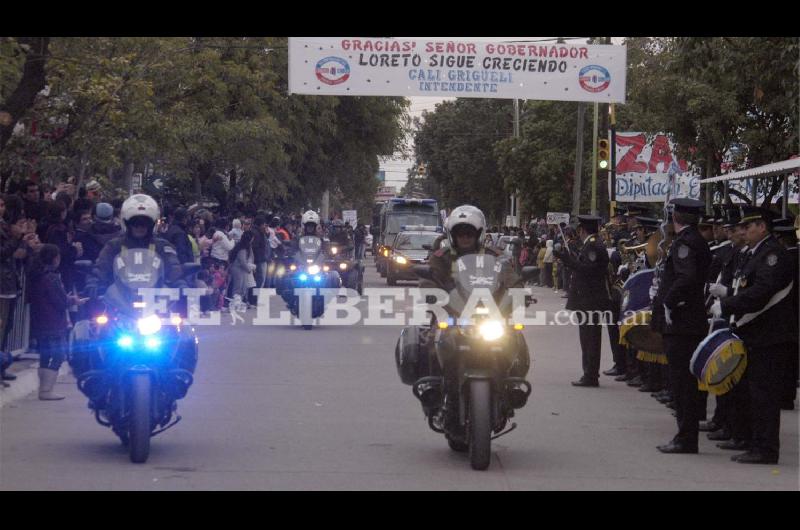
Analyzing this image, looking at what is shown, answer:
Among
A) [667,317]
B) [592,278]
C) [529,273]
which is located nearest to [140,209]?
[529,273]

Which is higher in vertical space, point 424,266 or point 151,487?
point 424,266

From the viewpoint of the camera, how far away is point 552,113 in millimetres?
50625

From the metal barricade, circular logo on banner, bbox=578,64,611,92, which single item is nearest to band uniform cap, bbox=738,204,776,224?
the metal barricade

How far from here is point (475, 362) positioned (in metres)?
8.79

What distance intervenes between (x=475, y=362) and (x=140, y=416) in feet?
7.30

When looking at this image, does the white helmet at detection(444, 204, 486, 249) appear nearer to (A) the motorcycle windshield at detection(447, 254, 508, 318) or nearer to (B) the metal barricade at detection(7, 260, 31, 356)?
(A) the motorcycle windshield at detection(447, 254, 508, 318)

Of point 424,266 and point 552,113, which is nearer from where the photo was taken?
point 424,266

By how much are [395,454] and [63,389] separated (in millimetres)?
4875

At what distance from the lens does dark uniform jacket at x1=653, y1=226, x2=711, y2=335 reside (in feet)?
32.3

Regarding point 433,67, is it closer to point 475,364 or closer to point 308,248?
point 308,248

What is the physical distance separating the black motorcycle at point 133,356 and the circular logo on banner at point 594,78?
59.5 ft

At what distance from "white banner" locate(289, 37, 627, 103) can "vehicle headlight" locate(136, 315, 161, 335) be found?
54.9 feet
